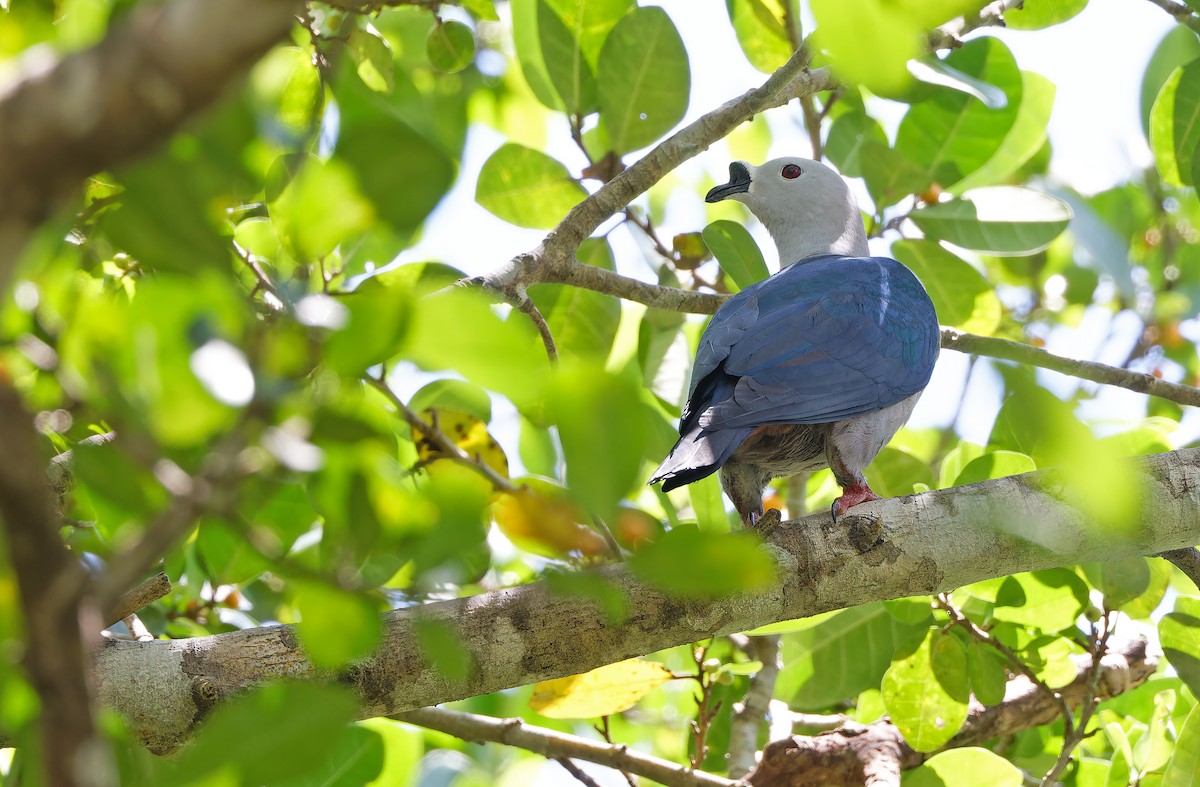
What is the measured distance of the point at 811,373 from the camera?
3119 mm

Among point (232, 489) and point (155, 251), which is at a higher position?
point (155, 251)

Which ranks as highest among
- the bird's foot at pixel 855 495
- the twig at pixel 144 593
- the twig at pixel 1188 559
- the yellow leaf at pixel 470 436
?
the twig at pixel 144 593

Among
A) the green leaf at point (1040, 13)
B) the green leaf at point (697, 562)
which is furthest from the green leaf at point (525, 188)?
the green leaf at point (697, 562)

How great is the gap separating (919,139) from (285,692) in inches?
133

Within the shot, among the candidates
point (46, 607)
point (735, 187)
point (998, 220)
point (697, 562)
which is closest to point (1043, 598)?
point (998, 220)

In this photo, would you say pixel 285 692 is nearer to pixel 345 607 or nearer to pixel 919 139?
pixel 345 607

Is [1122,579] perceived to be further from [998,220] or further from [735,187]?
[735,187]

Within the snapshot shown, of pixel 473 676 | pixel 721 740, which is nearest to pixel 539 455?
pixel 721 740

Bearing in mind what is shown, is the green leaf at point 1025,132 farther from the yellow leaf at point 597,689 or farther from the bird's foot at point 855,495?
the yellow leaf at point 597,689

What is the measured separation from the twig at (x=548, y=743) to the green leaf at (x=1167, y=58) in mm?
3340

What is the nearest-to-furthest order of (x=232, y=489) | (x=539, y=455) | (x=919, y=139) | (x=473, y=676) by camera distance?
(x=232, y=489) < (x=473, y=676) < (x=919, y=139) < (x=539, y=455)

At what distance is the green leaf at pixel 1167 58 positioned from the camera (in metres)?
4.31

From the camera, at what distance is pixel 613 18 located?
343 centimetres

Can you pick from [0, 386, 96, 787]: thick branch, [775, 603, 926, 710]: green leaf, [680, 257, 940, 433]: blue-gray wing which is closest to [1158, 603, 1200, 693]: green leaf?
[775, 603, 926, 710]: green leaf
